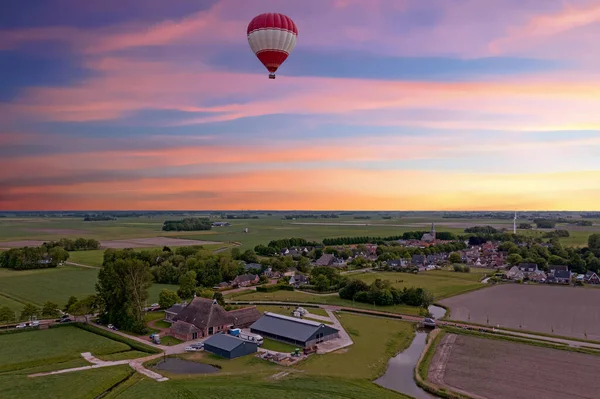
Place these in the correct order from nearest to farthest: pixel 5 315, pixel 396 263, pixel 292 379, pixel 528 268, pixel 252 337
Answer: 1. pixel 292 379
2. pixel 252 337
3. pixel 5 315
4. pixel 528 268
5. pixel 396 263

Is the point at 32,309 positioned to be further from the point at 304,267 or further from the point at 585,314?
the point at 585,314

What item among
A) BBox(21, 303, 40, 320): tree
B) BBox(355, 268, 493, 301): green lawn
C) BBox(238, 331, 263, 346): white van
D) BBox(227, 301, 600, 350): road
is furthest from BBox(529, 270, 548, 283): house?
BBox(21, 303, 40, 320): tree

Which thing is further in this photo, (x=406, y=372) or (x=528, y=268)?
(x=528, y=268)

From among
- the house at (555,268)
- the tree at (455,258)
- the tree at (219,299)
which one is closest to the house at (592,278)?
the house at (555,268)

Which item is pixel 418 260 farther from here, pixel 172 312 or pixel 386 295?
pixel 172 312

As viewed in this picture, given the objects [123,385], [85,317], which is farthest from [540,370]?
[85,317]

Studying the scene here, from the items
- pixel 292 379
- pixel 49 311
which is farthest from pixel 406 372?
pixel 49 311

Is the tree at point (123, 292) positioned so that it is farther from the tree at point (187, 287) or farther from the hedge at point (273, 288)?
the hedge at point (273, 288)
